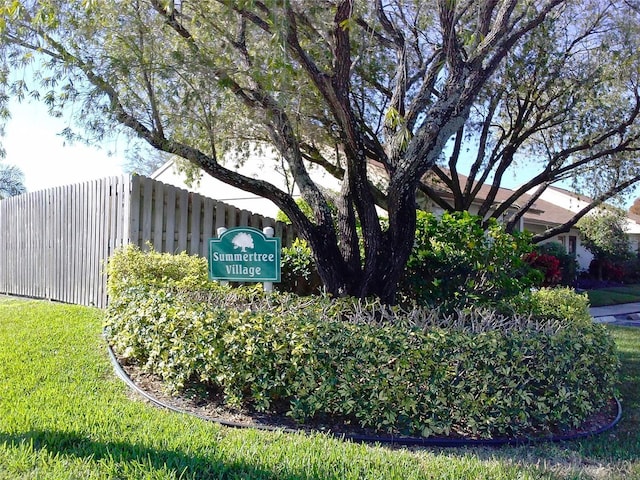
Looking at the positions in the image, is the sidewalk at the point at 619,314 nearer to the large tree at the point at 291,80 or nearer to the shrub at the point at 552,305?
the shrub at the point at 552,305

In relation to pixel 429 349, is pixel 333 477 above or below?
below

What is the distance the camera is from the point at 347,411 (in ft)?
16.5

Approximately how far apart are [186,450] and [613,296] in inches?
739

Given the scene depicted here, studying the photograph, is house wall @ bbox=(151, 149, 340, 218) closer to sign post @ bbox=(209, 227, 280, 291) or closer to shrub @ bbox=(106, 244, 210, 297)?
shrub @ bbox=(106, 244, 210, 297)

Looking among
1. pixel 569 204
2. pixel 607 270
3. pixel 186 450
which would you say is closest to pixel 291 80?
pixel 186 450

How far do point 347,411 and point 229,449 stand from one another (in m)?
1.17

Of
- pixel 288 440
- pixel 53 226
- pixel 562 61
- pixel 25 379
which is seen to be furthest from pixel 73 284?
pixel 562 61

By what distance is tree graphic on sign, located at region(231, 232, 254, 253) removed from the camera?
748cm

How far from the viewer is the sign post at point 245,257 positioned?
7469mm

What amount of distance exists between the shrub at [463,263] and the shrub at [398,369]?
2.93 metres

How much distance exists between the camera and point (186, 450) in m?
4.18

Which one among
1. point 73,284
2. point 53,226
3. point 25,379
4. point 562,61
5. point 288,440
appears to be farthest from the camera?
point 562,61

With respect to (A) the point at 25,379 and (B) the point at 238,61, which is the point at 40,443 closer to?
(A) the point at 25,379

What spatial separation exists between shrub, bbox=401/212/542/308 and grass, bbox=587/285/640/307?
1047cm
